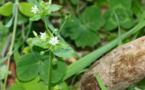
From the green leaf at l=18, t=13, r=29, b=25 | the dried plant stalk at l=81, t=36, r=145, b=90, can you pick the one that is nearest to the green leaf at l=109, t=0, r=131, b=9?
the dried plant stalk at l=81, t=36, r=145, b=90

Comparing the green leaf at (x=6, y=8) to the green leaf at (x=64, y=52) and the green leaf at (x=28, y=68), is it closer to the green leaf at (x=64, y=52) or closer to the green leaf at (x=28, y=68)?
the green leaf at (x=28, y=68)

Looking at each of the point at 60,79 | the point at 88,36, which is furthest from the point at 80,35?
the point at 60,79

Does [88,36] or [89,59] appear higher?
[88,36]

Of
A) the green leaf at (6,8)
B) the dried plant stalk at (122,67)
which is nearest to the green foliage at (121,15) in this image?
the dried plant stalk at (122,67)

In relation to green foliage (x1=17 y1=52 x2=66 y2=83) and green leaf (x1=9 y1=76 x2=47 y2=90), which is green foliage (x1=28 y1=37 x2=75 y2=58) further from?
green leaf (x1=9 y1=76 x2=47 y2=90)

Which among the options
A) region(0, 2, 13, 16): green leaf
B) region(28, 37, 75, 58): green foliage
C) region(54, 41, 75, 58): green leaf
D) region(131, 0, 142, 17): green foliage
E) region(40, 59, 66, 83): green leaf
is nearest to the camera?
region(28, 37, 75, 58): green foliage

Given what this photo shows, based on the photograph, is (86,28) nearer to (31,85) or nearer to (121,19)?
(121,19)

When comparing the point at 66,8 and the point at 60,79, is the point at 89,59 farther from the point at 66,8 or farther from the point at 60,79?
the point at 66,8
